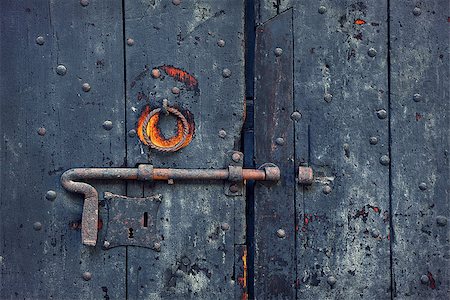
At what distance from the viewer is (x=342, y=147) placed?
6.10ft

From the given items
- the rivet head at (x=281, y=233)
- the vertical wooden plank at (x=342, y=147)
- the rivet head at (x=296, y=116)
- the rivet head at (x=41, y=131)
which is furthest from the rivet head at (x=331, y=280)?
the rivet head at (x=41, y=131)

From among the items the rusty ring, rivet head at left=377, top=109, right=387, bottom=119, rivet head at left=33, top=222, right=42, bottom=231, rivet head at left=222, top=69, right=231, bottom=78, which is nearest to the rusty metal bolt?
rivet head at left=377, top=109, right=387, bottom=119

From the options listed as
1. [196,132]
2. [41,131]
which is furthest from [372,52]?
[41,131]

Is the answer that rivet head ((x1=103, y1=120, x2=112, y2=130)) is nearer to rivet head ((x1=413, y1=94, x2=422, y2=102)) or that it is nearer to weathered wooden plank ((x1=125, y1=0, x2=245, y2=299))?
weathered wooden plank ((x1=125, y1=0, x2=245, y2=299))

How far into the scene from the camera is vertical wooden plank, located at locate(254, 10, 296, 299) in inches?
72.1

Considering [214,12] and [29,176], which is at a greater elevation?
[214,12]

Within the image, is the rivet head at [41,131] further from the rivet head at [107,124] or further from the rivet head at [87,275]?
the rivet head at [87,275]

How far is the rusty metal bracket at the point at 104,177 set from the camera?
68.4 inches

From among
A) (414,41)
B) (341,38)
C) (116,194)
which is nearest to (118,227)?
(116,194)

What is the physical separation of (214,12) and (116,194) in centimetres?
50

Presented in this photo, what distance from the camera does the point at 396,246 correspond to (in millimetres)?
A: 1858

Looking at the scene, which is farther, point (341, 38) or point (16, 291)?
point (341, 38)

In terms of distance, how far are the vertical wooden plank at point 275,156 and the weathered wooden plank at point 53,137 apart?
334 millimetres

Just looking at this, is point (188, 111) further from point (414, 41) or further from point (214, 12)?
point (414, 41)
